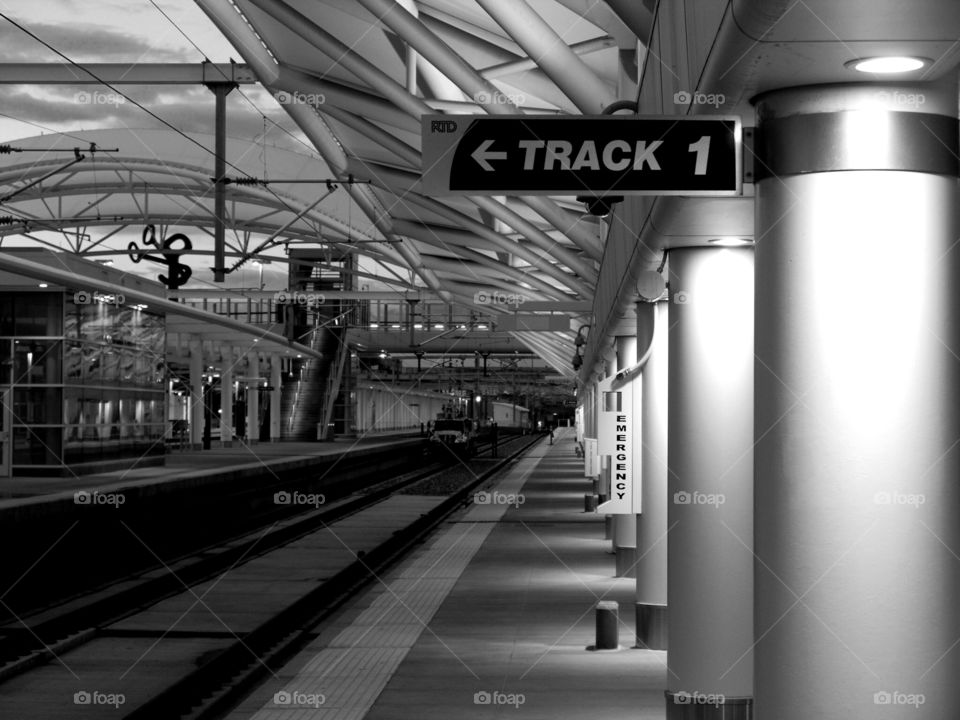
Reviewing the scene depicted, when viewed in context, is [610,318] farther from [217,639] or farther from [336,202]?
[336,202]

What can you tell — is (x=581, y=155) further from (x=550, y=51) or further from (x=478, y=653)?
(x=478, y=653)

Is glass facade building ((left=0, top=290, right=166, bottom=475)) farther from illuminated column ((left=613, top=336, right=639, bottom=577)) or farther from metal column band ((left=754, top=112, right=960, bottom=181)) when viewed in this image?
metal column band ((left=754, top=112, right=960, bottom=181))

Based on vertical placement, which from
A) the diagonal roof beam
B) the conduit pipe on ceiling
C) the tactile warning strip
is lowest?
the tactile warning strip

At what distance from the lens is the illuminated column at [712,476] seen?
840 cm

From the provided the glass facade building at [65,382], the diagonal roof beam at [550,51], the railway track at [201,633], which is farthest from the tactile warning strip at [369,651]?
the glass facade building at [65,382]

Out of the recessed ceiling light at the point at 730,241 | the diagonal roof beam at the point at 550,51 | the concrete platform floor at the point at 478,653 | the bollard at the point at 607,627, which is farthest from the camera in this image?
the bollard at the point at 607,627

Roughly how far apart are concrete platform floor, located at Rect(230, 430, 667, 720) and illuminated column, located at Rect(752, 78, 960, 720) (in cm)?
416

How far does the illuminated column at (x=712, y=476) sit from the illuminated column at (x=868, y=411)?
3.42m

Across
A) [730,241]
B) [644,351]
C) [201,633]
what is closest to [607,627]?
[644,351]

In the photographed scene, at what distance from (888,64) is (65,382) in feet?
97.8

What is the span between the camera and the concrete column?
11.2 m

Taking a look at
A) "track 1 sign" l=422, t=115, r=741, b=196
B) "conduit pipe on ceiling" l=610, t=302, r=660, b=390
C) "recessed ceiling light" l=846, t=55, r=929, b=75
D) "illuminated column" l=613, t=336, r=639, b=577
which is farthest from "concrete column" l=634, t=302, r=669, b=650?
"recessed ceiling light" l=846, t=55, r=929, b=75

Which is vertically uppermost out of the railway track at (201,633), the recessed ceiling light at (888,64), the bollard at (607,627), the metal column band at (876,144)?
the recessed ceiling light at (888,64)

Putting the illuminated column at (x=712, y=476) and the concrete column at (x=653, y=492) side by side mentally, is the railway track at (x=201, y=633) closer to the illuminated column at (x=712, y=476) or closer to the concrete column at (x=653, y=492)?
the concrete column at (x=653, y=492)
